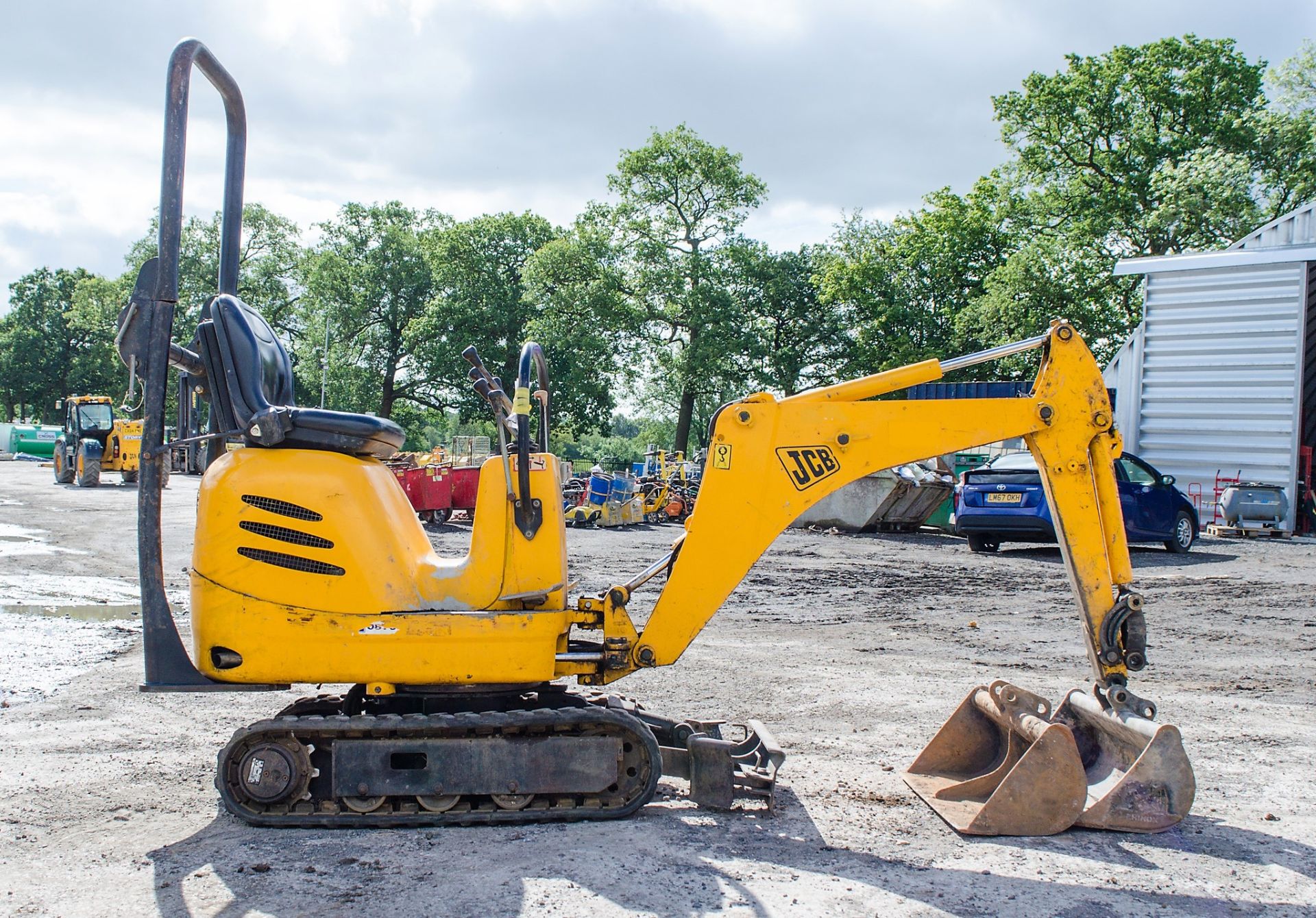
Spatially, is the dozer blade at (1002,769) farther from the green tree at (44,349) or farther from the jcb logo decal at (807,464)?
the green tree at (44,349)

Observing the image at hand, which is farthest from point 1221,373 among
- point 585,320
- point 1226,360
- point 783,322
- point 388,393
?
point 388,393

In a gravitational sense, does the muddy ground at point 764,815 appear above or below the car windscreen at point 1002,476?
below

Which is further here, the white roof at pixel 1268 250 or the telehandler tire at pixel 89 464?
the telehandler tire at pixel 89 464

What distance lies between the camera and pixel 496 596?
4449 millimetres

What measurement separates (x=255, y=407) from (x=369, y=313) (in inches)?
1961

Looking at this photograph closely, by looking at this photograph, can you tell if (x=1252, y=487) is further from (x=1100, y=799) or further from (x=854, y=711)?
(x=1100, y=799)

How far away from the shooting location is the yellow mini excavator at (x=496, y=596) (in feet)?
14.2

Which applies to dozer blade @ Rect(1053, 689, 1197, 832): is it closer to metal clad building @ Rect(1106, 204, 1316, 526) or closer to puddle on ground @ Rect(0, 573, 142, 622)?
puddle on ground @ Rect(0, 573, 142, 622)

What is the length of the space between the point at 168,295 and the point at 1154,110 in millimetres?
36852

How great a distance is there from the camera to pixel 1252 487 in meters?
19.1

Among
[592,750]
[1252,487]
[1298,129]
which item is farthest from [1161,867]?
[1298,129]

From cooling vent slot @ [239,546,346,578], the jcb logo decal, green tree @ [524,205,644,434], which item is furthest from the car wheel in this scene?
green tree @ [524,205,644,434]

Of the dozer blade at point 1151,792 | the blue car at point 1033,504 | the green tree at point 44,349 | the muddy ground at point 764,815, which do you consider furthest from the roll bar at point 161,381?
the green tree at point 44,349

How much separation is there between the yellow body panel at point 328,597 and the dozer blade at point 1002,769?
6.44ft
